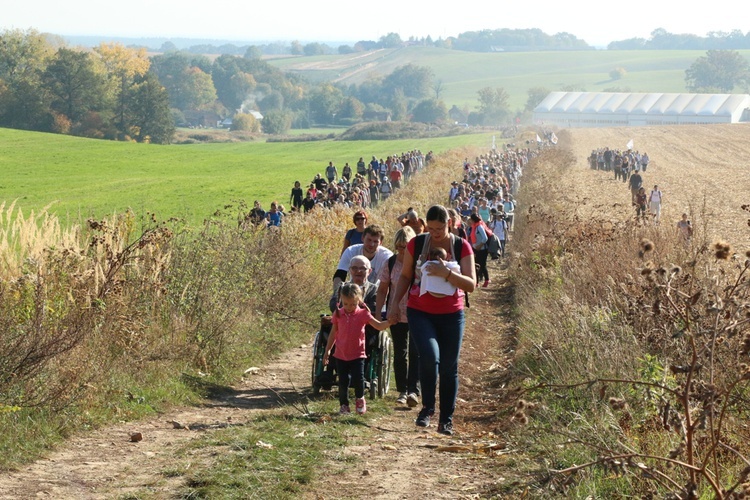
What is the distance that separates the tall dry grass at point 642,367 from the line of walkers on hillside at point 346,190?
6618 mm

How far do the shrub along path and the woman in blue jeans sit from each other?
51 centimetres

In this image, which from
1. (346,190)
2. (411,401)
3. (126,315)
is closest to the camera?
(411,401)

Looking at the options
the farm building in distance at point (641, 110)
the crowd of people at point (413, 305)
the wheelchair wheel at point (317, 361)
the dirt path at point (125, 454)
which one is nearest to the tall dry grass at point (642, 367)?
the crowd of people at point (413, 305)

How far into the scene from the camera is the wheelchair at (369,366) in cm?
966

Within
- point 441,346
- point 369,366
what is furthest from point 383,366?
point 441,346

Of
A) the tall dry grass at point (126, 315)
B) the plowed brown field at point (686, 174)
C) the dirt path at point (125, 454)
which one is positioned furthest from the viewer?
the plowed brown field at point (686, 174)

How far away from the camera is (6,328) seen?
8.59m

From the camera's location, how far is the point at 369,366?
964 centimetres

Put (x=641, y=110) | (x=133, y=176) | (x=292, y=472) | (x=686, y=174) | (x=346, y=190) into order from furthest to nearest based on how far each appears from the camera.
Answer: (x=641, y=110) → (x=133, y=176) → (x=686, y=174) → (x=346, y=190) → (x=292, y=472)

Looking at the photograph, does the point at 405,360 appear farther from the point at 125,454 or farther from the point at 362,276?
the point at 125,454

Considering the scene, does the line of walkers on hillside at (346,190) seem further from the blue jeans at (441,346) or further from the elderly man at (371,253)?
the blue jeans at (441,346)

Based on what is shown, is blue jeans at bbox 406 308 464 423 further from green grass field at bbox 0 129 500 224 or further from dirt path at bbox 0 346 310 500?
green grass field at bbox 0 129 500 224

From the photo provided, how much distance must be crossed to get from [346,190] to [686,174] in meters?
31.6

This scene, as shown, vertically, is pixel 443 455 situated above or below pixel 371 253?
below
